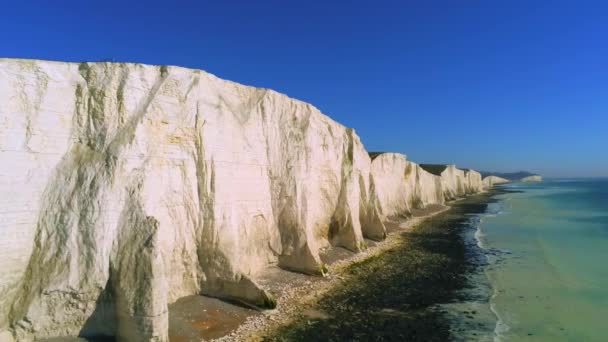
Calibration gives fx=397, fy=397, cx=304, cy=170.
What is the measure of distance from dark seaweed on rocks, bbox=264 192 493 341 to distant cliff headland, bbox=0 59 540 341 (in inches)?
75.1

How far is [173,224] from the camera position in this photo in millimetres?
10773

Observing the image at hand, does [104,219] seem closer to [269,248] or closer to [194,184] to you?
[194,184]

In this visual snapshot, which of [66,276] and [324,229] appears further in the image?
[324,229]

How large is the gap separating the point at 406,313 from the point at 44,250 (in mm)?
9879

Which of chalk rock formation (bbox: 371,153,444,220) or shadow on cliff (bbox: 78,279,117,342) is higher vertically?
chalk rock formation (bbox: 371,153,444,220)

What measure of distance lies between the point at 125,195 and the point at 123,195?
0.06 meters

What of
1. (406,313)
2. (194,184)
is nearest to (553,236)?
(406,313)

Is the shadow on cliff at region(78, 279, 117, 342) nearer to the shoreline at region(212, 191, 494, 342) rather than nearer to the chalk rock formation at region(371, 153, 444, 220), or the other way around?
the shoreline at region(212, 191, 494, 342)

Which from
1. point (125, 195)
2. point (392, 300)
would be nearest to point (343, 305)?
point (392, 300)

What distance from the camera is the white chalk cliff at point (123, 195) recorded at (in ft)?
27.1

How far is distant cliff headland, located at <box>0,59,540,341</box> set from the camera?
8.26m

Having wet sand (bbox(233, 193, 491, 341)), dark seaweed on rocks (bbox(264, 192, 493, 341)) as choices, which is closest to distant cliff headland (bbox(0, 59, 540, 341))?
wet sand (bbox(233, 193, 491, 341))

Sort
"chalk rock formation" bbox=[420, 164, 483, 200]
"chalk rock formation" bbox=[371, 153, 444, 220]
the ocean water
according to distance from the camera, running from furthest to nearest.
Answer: "chalk rock formation" bbox=[420, 164, 483, 200]
"chalk rock formation" bbox=[371, 153, 444, 220]
the ocean water

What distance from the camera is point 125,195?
9.38 metres
